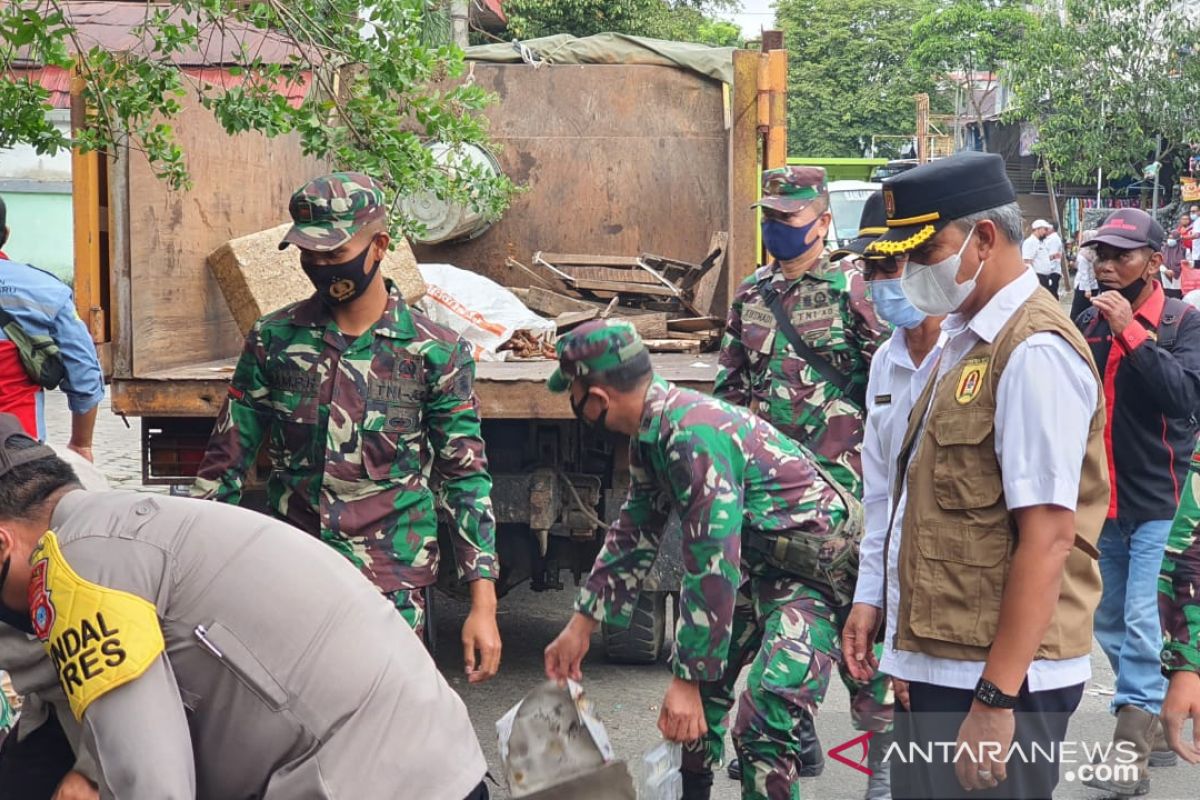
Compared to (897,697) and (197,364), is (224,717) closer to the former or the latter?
(897,697)

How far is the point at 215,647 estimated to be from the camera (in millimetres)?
2352

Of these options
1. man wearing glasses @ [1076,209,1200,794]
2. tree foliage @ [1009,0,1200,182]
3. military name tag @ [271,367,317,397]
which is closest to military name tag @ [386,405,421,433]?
military name tag @ [271,367,317,397]

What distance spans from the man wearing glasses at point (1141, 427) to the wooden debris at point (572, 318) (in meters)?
2.40

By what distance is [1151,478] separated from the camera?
16.5ft

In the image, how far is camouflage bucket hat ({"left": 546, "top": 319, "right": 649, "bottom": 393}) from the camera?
3.65 meters

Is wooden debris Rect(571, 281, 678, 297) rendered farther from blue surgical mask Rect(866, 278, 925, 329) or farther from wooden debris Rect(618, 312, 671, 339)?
blue surgical mask Rect(866, 278, 925, 329)

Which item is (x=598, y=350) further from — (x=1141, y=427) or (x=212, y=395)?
(x=1141, y=427)

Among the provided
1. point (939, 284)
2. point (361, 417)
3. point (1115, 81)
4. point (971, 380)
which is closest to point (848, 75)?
point (1115, 81)

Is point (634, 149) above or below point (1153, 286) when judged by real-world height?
above

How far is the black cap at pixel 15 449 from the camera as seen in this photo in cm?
250

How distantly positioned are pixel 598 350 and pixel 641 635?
9.00 ft

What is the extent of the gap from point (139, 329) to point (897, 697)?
339 centimetres

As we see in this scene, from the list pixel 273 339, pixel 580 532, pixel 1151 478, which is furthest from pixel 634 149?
pixel 273 339

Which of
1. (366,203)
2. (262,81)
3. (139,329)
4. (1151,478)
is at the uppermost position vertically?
(262,81)
